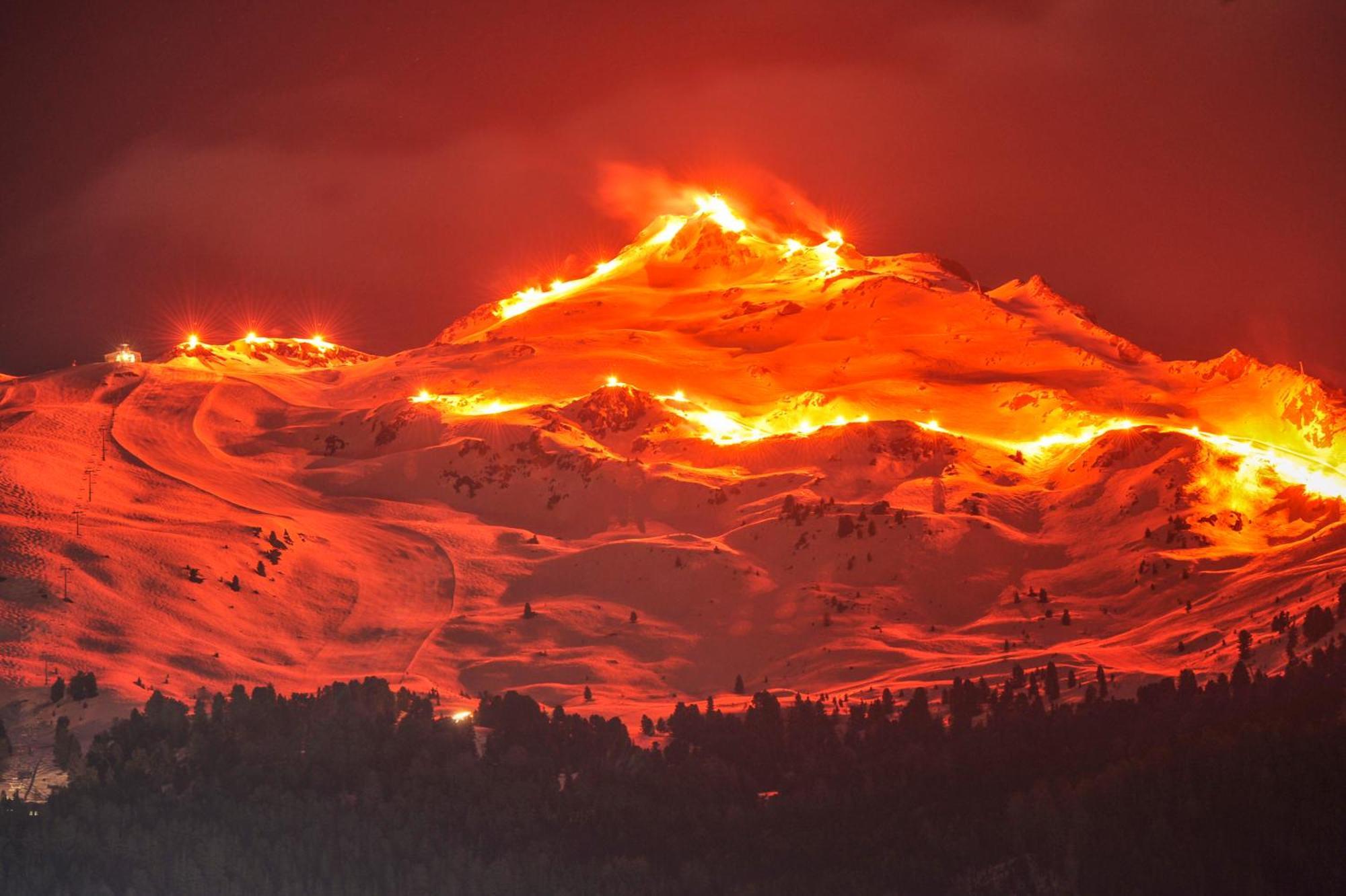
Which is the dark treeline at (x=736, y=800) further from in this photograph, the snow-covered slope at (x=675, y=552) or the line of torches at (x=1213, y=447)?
the line of torches at (x=1213, y=447)

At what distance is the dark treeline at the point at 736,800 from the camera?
105m

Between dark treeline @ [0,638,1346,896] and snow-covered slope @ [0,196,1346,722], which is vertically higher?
snow-covered slope @ [0,196,1346,722]

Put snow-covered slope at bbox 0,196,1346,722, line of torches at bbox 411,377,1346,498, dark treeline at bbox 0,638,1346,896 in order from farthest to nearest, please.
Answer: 1. line of torches at bbox 411,377,1346,498
2. snow-covered slope at bbox 0,196,1346,722
3. dark treeline at bbox 0,638,1346,896

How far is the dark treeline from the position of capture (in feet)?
344

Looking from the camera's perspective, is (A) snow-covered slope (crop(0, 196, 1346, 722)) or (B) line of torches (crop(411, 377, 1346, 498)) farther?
(B) line of torches (crop(411, 377, 1346, 498))

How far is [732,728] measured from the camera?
126 meters

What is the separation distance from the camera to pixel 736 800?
11838 cm

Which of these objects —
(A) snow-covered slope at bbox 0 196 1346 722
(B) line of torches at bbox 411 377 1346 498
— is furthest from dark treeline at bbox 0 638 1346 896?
(B) line of torches at bbox 411 377 1346 498

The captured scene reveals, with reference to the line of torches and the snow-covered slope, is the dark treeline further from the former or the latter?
the line of torches

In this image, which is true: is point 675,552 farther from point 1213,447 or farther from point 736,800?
point 736,800

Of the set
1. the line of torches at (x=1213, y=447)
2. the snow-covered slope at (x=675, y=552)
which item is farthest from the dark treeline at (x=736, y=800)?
the line of torches at (x=1213, y=447)

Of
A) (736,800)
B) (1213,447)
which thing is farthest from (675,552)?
(736,800)

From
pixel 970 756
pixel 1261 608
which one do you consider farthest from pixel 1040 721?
pixel 1261 608

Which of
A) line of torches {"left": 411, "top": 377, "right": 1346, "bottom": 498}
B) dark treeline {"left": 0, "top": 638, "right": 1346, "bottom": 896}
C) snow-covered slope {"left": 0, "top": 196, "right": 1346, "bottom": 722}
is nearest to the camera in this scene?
dark treeline {"left": 0, "top": 638, "right": 1346, "bottom": 896}
